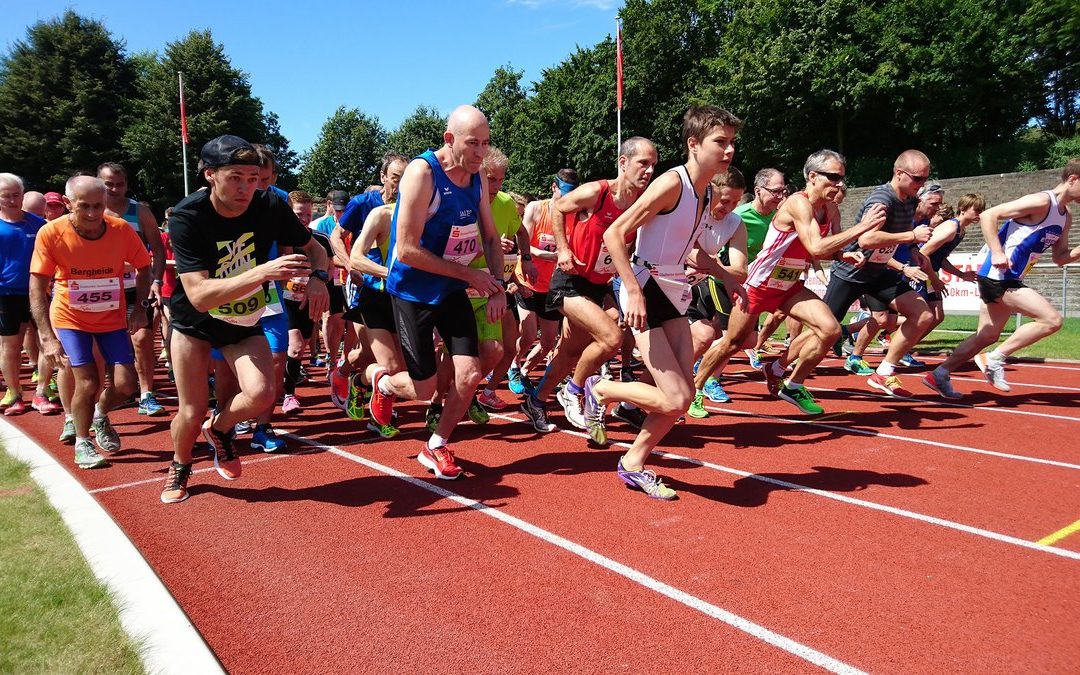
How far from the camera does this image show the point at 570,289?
5750mm

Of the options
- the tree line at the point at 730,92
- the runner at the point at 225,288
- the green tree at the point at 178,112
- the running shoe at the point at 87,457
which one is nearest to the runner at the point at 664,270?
the runner at the point at 225,288

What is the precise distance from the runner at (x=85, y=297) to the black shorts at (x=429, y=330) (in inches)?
94.5

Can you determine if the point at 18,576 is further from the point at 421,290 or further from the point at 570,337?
the point at 570,337

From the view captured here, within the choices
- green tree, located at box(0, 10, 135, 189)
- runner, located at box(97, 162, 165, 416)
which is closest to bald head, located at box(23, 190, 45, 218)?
runner, located at box(97, 162, 165, 416)

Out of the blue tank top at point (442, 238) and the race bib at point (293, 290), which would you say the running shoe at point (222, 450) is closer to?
the blue tank top at point (442, 238)

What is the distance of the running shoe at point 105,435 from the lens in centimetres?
568

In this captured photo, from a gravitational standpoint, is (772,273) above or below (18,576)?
above

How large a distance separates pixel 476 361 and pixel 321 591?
5.87ft

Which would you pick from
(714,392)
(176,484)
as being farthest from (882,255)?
(176,484)

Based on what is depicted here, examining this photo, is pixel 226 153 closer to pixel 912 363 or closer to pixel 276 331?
pixel 276 331

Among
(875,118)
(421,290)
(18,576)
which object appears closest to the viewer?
(18,576)

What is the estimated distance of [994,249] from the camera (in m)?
7.17

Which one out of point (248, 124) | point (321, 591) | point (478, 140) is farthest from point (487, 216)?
point (248, 124)

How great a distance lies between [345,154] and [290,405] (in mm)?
79376
